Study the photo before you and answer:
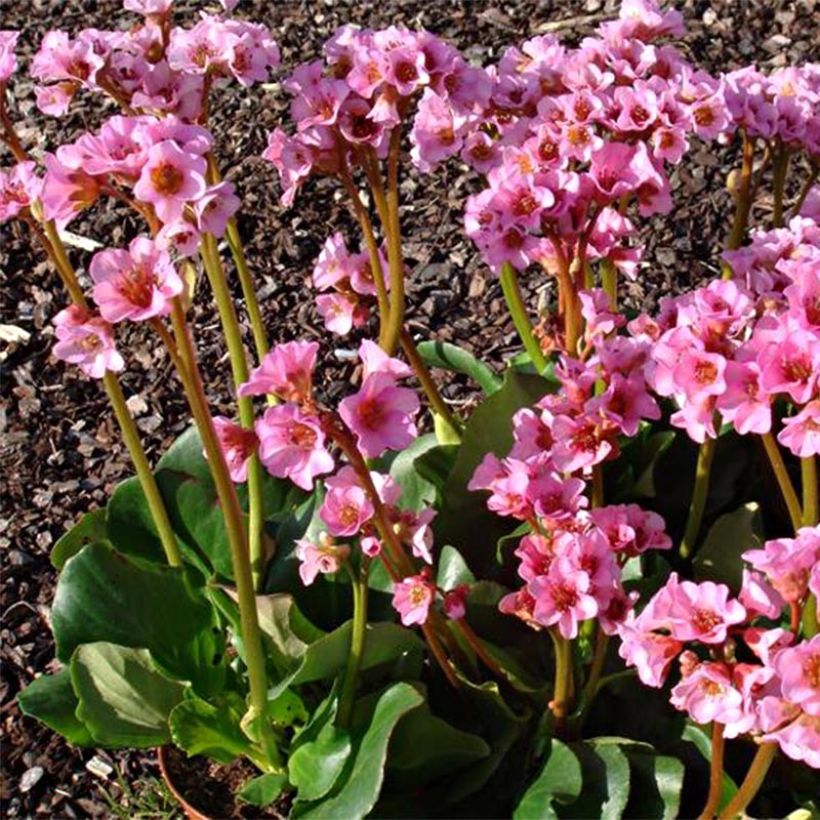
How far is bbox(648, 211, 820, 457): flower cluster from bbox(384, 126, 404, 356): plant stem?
299 mm

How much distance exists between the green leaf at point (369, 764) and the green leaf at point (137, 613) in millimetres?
254

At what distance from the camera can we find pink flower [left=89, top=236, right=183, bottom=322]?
1171 millimetres

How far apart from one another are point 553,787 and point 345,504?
401 mm

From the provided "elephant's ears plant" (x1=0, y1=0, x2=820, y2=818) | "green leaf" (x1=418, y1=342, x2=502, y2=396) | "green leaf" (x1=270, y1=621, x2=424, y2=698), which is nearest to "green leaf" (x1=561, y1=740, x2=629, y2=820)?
"elephant's ears plant" (x1=0, y1=0, x2=820, y2=818)

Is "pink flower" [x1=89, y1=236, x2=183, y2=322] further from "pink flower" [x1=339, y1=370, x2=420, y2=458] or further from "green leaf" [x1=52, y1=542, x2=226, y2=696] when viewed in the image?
"green leaf" [x1=52, y1=542, x2=226, y2=696]

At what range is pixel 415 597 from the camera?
52.4 inches

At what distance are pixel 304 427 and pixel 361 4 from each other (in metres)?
2.63

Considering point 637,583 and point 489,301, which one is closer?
point 637,583

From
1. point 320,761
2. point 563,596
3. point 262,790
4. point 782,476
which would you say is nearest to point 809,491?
point 782,476

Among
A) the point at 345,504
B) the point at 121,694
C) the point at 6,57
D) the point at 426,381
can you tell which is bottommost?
the point at 121,694

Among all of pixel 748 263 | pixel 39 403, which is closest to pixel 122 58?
pixel 748 263

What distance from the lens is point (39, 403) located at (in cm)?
264

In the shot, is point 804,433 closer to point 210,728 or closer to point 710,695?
point 710,695

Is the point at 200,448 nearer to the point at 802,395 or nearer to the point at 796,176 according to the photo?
the point at 802,395
